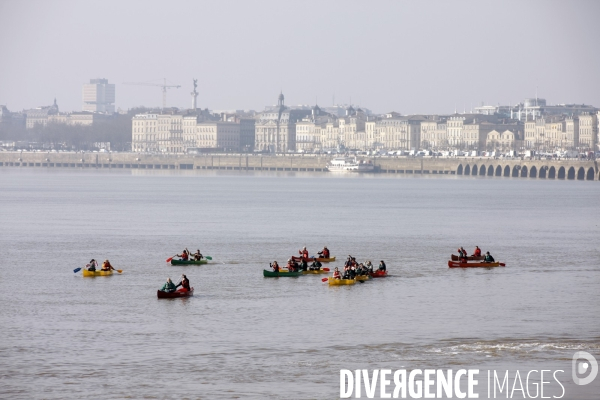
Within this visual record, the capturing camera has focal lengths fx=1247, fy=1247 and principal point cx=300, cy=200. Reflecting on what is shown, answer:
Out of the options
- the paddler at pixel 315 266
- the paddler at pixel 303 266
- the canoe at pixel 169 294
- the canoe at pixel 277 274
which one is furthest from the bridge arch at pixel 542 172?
the canoe at pixel 169 294

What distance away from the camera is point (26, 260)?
59.1 metres

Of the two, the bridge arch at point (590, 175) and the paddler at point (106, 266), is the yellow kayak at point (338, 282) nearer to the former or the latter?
the paddler at point (106, 266)

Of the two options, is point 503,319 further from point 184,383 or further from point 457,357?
point 184,383

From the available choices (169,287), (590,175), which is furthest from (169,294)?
(590,175)

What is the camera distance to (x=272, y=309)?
4275cm

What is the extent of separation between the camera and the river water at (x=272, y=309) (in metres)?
32.1

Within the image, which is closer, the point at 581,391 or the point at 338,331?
the point at 581,391

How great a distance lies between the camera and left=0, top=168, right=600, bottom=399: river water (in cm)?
3209

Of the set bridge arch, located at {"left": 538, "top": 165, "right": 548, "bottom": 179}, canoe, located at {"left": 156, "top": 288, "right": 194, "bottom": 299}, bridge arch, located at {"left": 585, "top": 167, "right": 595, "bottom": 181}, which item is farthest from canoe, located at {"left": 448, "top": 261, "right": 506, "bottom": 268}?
bridge arch, located at {"left": 538, "top": 165, "right": 548, "bottom": 179}

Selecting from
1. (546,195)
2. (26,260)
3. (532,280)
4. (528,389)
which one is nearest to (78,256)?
(26,260)

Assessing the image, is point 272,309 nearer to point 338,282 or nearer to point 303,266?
point 338,282

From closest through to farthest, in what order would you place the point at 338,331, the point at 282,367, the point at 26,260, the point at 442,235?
the point at 282,367 < the point at 338,331 < the point at 26,260 < the point at 442,235

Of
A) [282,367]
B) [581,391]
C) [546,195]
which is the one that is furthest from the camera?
[546,195]

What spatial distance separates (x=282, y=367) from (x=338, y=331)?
5.78 meters
